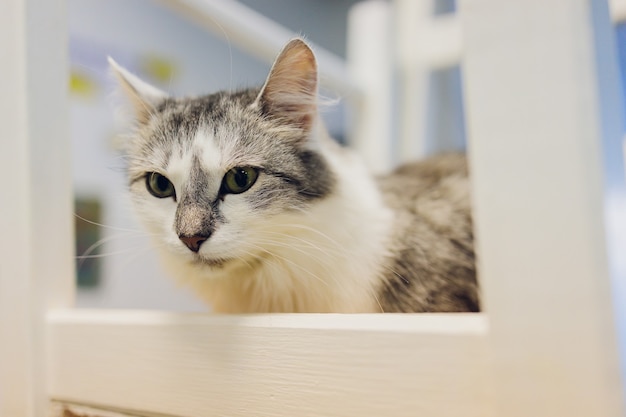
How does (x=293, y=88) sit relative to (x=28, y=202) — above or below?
above

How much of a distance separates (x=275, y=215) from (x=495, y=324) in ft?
1.26

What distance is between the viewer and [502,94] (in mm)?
490

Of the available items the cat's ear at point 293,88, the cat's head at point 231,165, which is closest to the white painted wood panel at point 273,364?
the cat's head at point 231,165

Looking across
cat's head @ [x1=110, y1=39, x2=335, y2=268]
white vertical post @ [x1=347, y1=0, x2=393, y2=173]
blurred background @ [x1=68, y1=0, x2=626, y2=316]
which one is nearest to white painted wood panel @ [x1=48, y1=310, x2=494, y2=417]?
cat's head @ [x1=110, y1=39, x2=335, y2=268]

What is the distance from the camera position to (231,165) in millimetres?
771

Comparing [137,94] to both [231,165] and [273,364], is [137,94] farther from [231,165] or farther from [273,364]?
[273,364]

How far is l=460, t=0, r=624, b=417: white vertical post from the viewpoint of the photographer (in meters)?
0.45

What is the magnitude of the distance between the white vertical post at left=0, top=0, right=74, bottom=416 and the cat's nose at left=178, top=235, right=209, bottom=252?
0.27m

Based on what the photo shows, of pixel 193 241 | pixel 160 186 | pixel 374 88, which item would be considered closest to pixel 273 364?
pixel 193 241

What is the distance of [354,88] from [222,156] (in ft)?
3.46

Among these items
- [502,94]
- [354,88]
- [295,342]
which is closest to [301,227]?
[295,342]

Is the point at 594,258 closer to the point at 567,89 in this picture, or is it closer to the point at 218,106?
the point at 567,89

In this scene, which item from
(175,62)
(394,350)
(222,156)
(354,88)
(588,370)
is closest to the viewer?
(588,370)

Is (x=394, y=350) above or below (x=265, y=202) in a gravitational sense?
below
